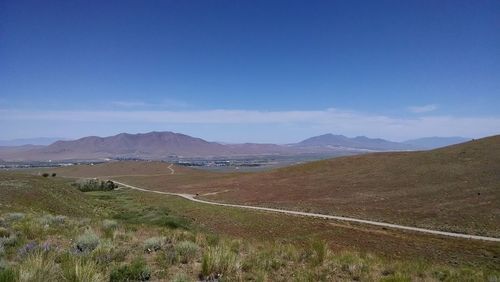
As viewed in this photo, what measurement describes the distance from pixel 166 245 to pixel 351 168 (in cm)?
6246

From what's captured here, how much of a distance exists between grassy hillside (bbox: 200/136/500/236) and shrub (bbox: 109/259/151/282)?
87.2 ft

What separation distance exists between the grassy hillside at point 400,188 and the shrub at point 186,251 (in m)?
24.4

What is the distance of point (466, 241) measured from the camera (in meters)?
23.8

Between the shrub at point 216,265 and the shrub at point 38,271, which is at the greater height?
the shrub at point 38,271

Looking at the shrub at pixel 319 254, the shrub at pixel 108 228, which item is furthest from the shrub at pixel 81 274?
the shrub at pixel 319 254

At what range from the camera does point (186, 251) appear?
407 inches

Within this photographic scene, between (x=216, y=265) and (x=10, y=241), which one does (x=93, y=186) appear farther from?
(x=216, y=265)

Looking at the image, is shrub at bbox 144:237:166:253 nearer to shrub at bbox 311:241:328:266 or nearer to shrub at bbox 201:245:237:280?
shrub at bbox 201:245:237:280

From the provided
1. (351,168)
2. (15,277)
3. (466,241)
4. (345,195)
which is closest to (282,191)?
(345,195)

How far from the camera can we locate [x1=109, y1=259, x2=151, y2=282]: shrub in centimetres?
763

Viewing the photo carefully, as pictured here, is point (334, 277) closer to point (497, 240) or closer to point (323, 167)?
point (497, 240)

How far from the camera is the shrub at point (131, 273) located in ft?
25.0

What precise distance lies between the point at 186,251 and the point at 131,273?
259 cm

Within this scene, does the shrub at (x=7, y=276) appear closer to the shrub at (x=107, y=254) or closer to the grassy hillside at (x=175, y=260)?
the grassy hillside at (x=175, y=260)
